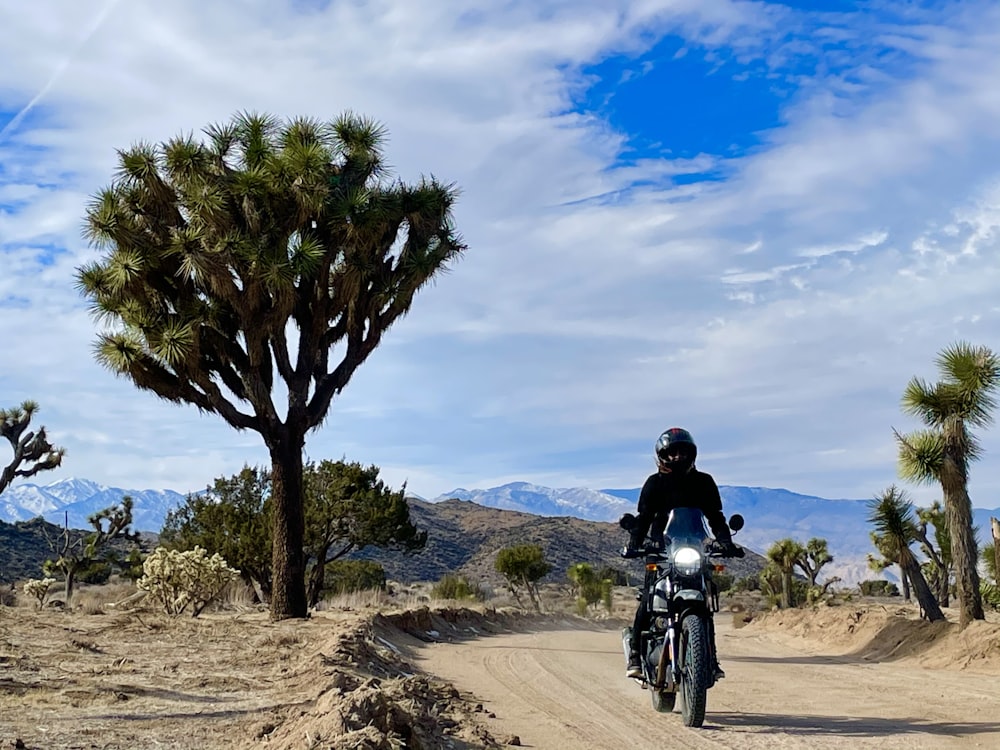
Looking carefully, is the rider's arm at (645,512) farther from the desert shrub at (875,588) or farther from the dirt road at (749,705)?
the desert shrub at (875,588)

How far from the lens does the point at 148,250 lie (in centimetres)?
1564

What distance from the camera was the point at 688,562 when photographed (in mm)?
6520

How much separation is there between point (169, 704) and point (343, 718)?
2.55m

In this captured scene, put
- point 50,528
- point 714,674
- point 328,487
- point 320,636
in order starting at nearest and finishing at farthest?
point 714,674 < point 320,636 < point 328,487 < point 50,528

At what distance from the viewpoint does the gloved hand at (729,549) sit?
261 inches

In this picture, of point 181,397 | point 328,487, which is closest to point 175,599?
point 181,397

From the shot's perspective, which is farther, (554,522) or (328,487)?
(554,522)

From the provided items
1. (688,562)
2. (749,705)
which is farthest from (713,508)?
(749,705)

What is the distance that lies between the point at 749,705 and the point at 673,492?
2.36 m

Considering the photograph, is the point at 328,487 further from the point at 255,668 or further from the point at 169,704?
the point at 169,704

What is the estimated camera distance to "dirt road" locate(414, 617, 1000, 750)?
20.7ft

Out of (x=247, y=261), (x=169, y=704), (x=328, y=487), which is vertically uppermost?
(x=247, y=261)

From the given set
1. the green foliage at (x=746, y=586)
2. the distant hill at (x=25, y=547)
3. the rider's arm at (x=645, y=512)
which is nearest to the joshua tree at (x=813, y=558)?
the green foliage at (x=746, y=586)

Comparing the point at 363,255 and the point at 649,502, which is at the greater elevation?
the point at 363,255
